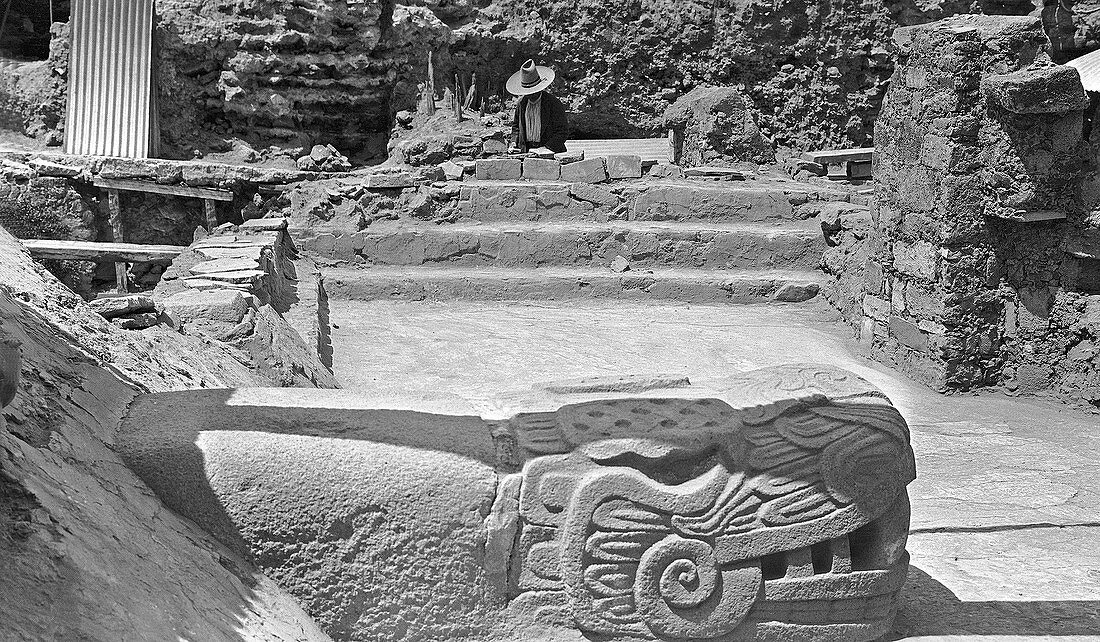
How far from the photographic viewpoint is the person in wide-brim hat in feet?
37.4

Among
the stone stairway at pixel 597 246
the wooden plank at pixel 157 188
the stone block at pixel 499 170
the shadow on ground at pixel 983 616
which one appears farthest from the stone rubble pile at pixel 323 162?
the shadow on ground at pixel 983 616

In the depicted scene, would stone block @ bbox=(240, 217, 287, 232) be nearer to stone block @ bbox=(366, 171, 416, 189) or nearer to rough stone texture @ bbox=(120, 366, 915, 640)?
stone block @ bbox=(366, 171, 416, 189)

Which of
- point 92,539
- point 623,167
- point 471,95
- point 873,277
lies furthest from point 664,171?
point 92,539

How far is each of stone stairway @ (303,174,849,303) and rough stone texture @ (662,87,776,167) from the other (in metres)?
2.37

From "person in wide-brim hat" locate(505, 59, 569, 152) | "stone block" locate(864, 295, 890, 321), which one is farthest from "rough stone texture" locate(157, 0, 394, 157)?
"stone block" locate(864, 295, 890, 321)

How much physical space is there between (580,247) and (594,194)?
28.9 inches

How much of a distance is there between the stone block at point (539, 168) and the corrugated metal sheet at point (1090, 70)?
15.1 ft

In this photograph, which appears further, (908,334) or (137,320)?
(908,334)

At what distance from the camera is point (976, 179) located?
5.84 meters

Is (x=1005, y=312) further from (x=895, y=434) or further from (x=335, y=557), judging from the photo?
(x=335, y=557)

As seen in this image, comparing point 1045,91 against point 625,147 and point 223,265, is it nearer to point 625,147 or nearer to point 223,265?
point 223,265

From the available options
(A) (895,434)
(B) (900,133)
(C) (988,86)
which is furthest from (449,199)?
(A) (895,434)

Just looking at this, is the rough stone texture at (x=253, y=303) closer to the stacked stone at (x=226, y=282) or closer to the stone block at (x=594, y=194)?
the stacked stone at (x=226, y=282)

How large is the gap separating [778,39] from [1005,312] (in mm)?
8156
